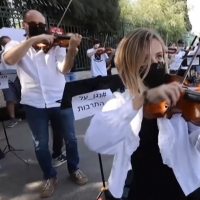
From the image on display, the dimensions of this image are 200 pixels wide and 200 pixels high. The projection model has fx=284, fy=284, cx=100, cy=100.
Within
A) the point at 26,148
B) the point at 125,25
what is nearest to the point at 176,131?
the point at 26,148

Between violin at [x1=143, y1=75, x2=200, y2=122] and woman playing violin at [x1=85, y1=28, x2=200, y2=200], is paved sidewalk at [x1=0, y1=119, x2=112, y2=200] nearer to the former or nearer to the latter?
woman playing violin at [x1=85, y1=28, x2=200, y2=200]

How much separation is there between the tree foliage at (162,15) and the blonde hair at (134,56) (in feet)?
46.7

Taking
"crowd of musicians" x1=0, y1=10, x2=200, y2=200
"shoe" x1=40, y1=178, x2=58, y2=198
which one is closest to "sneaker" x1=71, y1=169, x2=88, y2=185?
"shoe" x1=40, y1=178, x2=58, y2=198

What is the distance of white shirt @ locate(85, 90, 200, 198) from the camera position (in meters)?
1.25

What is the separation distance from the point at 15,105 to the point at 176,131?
192 inches

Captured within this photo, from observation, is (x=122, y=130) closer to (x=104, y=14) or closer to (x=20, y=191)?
(x=20, y=191)

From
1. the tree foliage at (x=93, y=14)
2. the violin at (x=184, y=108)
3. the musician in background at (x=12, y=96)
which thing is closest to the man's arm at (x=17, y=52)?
the violin at (x=184, y=108)

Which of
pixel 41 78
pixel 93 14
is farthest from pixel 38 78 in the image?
pixel 93 14

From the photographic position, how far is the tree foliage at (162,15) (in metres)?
15.8

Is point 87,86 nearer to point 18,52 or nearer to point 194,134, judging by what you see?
point 18,52

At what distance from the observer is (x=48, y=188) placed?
2656 mm

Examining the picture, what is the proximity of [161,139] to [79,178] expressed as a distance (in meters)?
1.71

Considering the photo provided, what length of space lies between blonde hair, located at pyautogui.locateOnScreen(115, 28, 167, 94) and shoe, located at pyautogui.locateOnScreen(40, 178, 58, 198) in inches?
65.8

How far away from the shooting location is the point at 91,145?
132 cm
